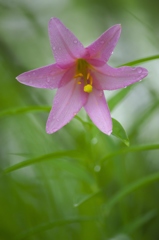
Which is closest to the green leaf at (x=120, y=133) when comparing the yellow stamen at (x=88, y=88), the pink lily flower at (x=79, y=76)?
the pink lily flower at (x=79, y=76)

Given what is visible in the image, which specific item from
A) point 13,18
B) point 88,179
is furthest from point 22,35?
point 88,179

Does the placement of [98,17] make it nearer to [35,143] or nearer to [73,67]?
[35,143]

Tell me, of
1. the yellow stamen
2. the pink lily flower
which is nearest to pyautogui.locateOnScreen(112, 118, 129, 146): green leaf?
the pink lily flower

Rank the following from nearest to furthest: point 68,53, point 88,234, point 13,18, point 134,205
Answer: point 68,53 → point 88,234 → point 134,205 → point 13,18

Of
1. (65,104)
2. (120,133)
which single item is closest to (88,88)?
(65,104)

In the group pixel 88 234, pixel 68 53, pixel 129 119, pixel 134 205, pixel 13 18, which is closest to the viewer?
pixel 68 53
